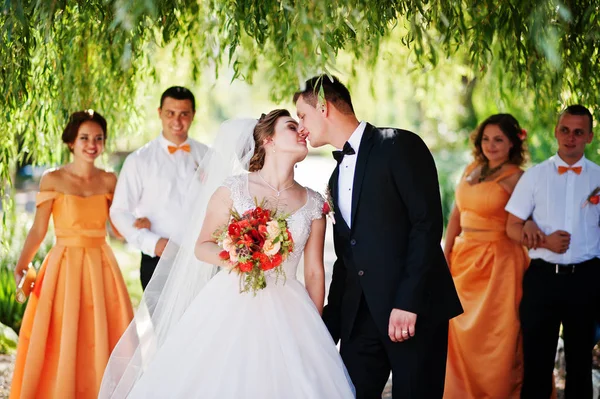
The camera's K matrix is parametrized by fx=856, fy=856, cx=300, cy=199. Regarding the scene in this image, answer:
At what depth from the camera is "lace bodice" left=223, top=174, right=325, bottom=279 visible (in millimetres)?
4367

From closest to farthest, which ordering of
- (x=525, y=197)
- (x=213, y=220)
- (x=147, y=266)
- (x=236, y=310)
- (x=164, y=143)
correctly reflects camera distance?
1. (x=236, y=310)
2. (x=213, y=220)
3. (x=525, y=197)
4. (x=147, y=266)
5. (x=164, y=143)

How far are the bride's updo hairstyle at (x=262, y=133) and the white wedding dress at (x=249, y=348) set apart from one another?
286mm

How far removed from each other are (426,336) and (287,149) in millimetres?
1186

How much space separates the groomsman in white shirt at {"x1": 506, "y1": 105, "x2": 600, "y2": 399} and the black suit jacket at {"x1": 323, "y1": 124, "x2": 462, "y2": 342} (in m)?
1.45

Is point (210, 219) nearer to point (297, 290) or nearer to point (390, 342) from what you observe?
point (297, 290)

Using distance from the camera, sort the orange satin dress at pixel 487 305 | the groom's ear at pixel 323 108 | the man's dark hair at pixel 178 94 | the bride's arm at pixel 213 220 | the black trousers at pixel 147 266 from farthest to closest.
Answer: the man's dark hair at pixel 178 94, the black trousers at pixel 147 266, the orange satin dress at pixel 487 305, the bride's arm at pixel 213 220, the groom's ear at pixel 323 108

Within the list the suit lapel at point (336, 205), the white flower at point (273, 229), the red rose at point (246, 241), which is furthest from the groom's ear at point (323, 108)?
the red rose at point (246, 241)

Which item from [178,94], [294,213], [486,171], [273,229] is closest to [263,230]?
[273,229]

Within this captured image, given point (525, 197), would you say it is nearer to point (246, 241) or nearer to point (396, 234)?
point (396, 234)

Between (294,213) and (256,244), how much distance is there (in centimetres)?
47

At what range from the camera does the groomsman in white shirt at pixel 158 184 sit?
19.3ft

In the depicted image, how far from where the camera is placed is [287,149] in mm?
4441

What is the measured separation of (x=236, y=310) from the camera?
4.22m

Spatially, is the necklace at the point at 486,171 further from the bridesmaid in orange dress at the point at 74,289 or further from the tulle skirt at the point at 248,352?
the bridesmaid in orange dress at the point at 74,289
